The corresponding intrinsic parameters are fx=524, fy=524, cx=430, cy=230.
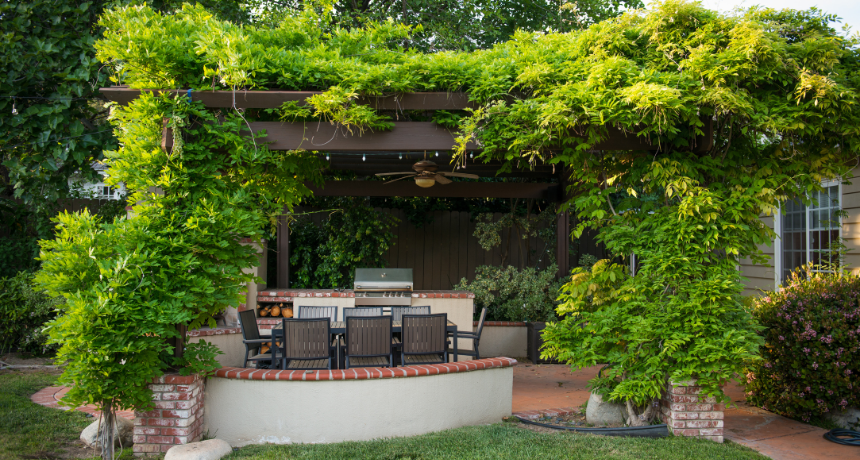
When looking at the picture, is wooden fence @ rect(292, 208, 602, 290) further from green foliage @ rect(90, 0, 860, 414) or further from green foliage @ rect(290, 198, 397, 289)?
green foliage @ rect(90, 0, 860, 414)

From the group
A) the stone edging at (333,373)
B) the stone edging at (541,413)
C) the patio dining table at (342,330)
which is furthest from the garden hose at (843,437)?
the patio dining table at (342,330)

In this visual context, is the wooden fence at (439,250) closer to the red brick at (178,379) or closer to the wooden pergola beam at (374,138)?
the wooden pergola beam at (374,138)

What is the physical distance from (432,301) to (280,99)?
13.6 feet

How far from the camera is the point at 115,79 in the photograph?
3.70 m

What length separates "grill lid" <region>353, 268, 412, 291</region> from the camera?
7.32 metres

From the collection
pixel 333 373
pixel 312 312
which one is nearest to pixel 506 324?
pixel 312 312

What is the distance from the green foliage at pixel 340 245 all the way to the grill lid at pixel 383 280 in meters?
0.81

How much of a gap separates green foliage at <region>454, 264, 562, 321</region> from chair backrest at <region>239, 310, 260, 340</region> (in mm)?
3374

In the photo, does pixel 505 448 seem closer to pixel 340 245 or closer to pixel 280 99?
pixel 280 99

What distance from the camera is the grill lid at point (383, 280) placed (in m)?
7.32

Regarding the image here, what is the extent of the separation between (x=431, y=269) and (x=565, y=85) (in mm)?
5538

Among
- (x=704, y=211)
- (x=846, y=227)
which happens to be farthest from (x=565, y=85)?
(x=846, y=227)

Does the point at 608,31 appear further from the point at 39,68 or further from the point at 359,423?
the point at 39,68

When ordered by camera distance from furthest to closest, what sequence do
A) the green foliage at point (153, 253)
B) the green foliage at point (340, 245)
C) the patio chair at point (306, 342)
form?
the green foliage at point (340, 245) < the patio chair at point (306, 342) < the green foliage at point (153, 253)
